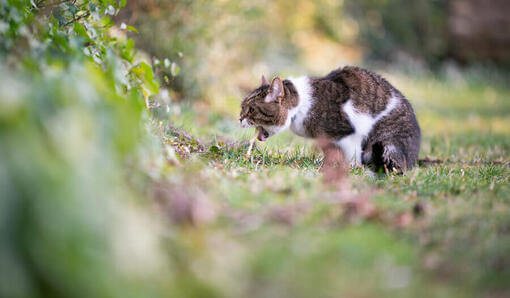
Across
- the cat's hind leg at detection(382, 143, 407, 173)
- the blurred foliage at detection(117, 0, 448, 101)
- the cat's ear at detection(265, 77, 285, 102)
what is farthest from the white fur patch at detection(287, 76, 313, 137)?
the blurred foliage at detection(117, 0, 448, 101)

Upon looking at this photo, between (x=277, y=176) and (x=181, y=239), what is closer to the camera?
(x=181, y=239)

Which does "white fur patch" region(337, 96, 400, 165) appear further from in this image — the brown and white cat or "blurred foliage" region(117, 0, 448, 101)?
"blurred foliage" region(117, 0, 448, 101)

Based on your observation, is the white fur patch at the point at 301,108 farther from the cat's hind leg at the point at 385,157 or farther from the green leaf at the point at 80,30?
the green leaf at the point at 80,30

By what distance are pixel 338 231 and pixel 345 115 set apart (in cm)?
192

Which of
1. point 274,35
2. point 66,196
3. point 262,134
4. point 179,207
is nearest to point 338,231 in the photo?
point 179,207

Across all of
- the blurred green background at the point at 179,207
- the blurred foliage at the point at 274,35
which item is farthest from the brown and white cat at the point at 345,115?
the blurred foliage at the point at 274,35

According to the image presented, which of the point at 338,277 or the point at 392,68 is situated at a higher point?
the point at 392,68

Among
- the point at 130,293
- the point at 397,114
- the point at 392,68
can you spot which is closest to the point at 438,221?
the point at 130,293

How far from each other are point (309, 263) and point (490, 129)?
5453 mm

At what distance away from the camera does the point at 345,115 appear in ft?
12.1

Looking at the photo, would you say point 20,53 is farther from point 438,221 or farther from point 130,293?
point 438,221

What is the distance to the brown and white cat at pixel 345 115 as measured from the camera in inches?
144

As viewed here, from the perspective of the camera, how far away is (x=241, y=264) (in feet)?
5.36

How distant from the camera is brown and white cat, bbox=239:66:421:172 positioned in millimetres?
3660
